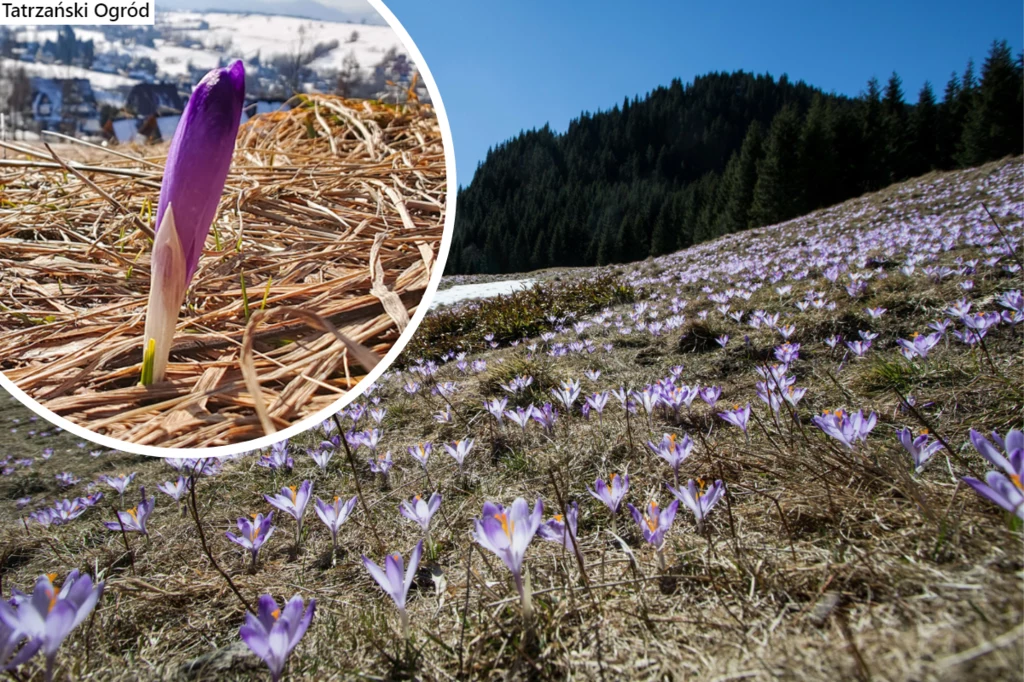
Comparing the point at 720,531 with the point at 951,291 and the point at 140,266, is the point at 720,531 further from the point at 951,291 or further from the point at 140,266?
the point at 951,291

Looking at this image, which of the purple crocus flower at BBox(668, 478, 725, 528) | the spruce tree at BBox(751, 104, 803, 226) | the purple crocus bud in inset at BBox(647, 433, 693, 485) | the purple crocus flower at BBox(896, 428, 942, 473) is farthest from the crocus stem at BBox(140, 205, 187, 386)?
the spruce tree at BBox(751, 104, 803, 226)

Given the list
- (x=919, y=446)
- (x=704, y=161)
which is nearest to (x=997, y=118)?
(x=919, y=446)

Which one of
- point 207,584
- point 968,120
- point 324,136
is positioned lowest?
point 207,584

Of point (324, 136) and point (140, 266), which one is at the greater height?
point (324, 136)

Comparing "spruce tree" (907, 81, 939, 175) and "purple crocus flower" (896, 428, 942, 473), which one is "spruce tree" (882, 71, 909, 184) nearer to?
"spruce tree" (907, 81, 939, 175)

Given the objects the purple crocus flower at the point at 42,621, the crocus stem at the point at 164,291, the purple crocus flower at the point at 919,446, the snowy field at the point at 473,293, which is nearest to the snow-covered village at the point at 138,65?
the crocus stem at the point at 164,291

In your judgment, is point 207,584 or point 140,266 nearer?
point 140,266

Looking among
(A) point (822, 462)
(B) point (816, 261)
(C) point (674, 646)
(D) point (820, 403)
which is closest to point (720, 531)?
(A) point (822, 462)
